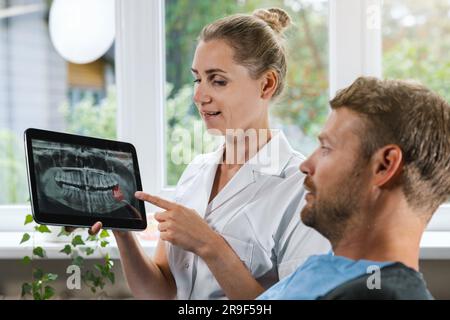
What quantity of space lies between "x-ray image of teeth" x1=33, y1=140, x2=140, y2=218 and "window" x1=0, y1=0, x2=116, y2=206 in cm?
45

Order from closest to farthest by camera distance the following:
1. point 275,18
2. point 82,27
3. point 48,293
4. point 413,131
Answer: point 413,131, point 275,18, point 48,293, point 82,27

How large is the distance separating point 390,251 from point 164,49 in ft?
2.32

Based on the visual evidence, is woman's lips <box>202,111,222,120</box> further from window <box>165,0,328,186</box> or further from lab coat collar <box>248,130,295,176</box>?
window <box>165,0,328,186</box>

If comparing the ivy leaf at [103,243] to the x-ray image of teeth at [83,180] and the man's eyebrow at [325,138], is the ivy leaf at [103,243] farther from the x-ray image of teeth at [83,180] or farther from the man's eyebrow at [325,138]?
the man's eyebrow at [325,138]

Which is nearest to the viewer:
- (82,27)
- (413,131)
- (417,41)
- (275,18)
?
(413,131)

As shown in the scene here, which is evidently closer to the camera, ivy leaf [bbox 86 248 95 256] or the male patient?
the male patient

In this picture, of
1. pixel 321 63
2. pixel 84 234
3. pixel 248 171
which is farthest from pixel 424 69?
pixel 84 234

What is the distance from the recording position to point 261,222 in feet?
3.27

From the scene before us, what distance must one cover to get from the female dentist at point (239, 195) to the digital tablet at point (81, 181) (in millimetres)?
27

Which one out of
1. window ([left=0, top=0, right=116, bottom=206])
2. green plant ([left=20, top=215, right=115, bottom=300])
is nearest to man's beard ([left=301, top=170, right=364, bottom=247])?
green plant ([left=20, top=215, right=115, bottom=300])

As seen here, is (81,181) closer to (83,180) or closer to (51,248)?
(83,180)

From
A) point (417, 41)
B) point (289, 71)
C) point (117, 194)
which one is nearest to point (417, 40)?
point (417, 41)

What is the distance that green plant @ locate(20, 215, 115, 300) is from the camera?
119 centimetres

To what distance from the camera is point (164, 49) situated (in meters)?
1.36
